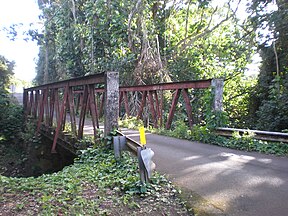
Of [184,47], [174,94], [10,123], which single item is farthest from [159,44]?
[10,123]

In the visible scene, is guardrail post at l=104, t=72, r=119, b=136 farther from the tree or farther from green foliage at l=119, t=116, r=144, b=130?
the tree

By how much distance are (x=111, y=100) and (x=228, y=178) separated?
3.15 metres

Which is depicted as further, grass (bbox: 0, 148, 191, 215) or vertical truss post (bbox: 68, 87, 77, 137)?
vertical truss post (bbox: 68, 87, 77, 137)

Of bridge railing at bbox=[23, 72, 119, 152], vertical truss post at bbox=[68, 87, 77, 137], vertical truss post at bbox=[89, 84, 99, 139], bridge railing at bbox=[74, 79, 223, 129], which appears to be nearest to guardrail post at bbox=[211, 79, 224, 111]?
bridge railing at bbox=[74, 79, 223, 129]

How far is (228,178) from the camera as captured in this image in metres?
4.50

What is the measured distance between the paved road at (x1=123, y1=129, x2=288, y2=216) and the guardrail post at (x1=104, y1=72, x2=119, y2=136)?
129cm

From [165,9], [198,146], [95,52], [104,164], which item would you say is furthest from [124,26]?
[104,164]

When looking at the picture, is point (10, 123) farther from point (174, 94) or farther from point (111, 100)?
point (111, 100)

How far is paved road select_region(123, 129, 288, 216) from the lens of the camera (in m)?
3.44

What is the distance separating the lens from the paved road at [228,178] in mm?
3438

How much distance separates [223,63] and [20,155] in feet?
46.1

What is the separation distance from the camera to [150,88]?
1137 centimetres

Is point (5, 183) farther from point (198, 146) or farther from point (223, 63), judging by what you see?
point (223, 63)

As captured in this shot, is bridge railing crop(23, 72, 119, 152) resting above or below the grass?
above
